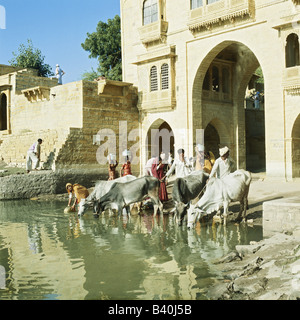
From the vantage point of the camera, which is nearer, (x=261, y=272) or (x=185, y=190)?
(x=261, y=272)

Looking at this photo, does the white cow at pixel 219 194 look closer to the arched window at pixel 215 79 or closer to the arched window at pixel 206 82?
the arched window at pixel 206 82

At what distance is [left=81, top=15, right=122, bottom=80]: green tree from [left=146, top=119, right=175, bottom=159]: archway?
1227 centimetres

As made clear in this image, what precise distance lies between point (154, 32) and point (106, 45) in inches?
563

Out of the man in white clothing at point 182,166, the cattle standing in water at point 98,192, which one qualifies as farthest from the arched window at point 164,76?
the cattle standing in water at point 98,192

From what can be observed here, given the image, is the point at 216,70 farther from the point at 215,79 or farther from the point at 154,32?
the point at 154,32

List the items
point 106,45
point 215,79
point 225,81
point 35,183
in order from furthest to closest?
point 106,45 < point 225,81 < point 215,79 < point 35,183

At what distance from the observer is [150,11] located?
23516mm

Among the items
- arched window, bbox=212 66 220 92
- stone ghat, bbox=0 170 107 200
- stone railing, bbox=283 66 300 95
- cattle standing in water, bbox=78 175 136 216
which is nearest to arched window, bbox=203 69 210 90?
arched window, bbox=212 66 220 92

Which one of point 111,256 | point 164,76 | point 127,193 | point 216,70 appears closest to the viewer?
point 111,256

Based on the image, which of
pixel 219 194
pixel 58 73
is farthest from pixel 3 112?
pixel 219 194

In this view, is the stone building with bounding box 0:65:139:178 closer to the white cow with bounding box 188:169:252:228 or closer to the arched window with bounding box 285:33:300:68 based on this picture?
the arched window with bounding box 285:33:300:68

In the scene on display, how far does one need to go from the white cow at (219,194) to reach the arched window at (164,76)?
13.1m

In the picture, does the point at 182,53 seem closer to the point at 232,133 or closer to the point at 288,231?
the point at 232,133

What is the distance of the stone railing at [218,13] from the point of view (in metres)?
19.1
